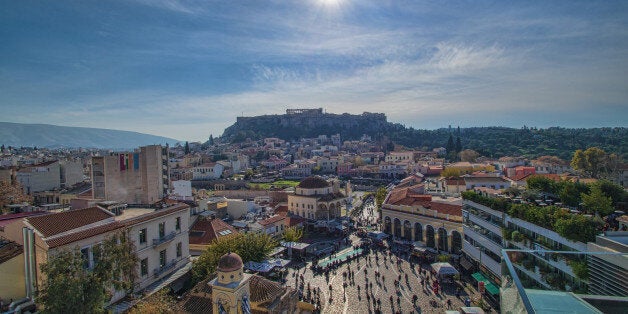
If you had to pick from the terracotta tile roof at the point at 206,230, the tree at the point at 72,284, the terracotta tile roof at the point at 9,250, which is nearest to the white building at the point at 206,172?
the terracotta tile roof at the point at 206,230

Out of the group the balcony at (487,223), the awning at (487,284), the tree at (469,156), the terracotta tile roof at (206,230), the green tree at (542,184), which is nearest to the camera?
the awning at (487,284)

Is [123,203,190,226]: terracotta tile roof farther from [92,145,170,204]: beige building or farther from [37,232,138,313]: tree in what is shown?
[92,145,170,204]: beige building

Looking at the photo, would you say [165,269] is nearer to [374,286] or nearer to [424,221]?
[374,286]

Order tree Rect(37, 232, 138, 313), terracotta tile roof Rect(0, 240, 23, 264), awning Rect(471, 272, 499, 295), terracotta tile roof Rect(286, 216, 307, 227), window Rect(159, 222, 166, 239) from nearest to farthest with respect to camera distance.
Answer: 1. tree Rect(37, 232, 138, 313)
2. terracotta tile roof Rect(0, 240, 23, 264)
3. window Rect(159, 222, 166, 239)
4. awning Rect(471, 272, 499, 295)
5. terracotta tile roof Rect(286, 216, 307, 227)

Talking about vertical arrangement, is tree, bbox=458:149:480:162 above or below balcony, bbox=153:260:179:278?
above

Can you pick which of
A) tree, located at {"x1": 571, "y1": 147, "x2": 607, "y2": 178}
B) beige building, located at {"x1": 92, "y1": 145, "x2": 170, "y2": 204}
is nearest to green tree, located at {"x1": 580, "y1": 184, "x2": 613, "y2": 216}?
beige building, located at {"x1": 92, "y1": 145, "x2": 170, "y2": 204}

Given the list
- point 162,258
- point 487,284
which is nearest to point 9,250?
point 162,258

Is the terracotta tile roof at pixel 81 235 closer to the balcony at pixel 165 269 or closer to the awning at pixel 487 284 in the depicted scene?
the balcony at pixel 165 269
